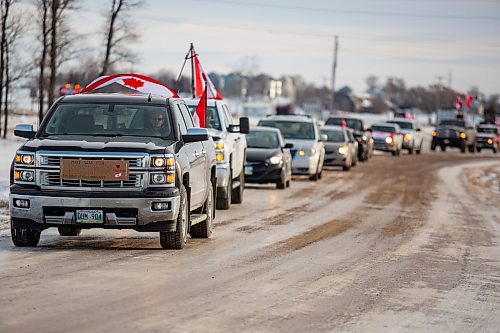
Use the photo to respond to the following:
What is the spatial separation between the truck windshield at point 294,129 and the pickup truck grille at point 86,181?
20.0 m

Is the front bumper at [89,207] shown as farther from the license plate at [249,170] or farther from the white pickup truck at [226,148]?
the license plate at [249,170]

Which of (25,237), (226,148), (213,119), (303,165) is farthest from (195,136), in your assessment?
(303,165)

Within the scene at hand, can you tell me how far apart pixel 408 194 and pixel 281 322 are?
Result: 66.1 feet

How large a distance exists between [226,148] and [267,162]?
19.5 feet

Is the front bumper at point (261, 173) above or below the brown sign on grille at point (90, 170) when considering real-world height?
below

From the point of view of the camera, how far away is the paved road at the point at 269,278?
28.9 ft

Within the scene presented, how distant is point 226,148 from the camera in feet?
69.1

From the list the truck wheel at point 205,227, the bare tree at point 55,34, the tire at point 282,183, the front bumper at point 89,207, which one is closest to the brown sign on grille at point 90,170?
the front bumper at point 89,207

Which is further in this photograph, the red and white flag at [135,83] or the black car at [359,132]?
the black car at [359,132]

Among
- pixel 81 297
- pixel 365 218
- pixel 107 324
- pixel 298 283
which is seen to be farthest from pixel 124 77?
pixel 107 324

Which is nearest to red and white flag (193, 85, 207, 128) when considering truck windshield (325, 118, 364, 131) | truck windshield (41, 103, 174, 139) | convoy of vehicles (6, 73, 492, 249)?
convoy of vehicles (6, 73, 492, 249)

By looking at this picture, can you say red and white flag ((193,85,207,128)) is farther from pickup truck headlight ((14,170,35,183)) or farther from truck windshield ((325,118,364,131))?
truck windshield ((325,118,364,131))

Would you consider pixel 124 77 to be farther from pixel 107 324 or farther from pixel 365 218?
pixel 107 324

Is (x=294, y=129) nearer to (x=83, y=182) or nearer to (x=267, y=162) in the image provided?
(x=267, y=162)
